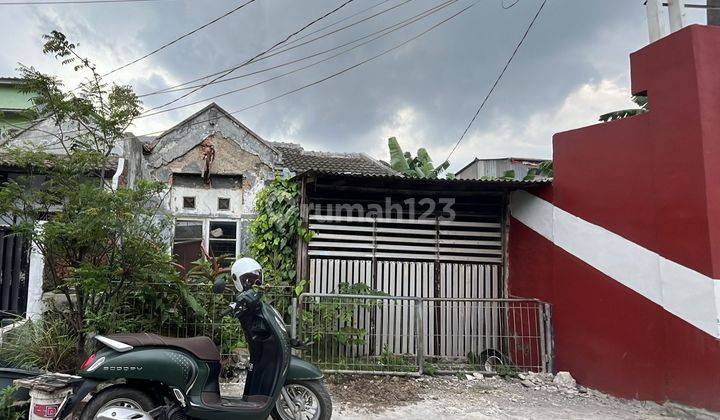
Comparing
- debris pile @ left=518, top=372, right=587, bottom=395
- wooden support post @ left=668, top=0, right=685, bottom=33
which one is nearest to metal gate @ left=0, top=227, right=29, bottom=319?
debris pile @ left=518, top=372, right=587, bottom=395

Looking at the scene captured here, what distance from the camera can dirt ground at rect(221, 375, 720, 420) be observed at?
4.36 metres

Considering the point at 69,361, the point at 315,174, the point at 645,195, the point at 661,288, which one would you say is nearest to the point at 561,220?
the point at 645,195

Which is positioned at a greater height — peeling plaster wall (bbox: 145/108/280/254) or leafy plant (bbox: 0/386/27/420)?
peeling plaster wall (bbox: 145/108/280/254)

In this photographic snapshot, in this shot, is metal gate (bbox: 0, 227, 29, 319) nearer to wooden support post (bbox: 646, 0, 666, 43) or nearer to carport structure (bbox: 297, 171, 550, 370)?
carport structure (bbox: 297, 171, 550, 370)

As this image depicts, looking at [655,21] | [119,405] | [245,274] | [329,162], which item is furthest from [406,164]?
[119,405]

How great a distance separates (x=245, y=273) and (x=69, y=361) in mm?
2842

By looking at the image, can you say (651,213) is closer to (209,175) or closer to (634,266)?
(634,266)

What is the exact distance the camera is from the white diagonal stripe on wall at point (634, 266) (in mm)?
4012

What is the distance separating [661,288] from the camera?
4406 mm

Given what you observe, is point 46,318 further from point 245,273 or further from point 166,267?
point 245,273

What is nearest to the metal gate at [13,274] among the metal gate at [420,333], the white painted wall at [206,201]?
the white painted wall at [206,201]

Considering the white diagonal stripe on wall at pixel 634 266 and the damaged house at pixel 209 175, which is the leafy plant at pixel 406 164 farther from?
the white diagonal stripe on wall at pixel 634 266

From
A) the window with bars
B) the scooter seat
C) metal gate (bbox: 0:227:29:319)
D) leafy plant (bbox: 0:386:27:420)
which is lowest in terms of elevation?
leafy plant (bbox: 0:386:27:420)

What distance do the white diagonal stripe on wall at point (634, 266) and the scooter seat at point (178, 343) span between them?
14.8ft
